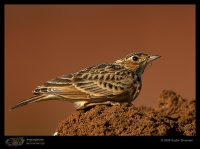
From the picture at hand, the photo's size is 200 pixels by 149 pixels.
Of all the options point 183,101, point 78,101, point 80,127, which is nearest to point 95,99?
point 78,101

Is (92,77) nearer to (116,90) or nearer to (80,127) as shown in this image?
(116,90)

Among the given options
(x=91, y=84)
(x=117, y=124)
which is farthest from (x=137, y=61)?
(x=117, y=124)

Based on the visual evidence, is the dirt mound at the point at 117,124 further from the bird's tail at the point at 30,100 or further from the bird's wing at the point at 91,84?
the bird's tail at the point at 30,100

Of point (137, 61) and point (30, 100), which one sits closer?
point (30, 100)

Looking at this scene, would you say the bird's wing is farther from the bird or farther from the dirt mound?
the dirt mound

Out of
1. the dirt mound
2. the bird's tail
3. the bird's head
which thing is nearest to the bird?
the bird's tail

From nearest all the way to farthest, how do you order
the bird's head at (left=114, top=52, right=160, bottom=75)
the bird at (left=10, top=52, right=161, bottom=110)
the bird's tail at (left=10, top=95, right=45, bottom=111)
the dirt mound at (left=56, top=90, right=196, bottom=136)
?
the dirt mound at (left=56, top=90, right=196, bottom=136) < the bird at (left=10, top=52, right=161, bottom=110) < the bird's tail at (left=10, top=95, right=45, bottom=111) < the bird's head at (left=114, top=52, right=160, bottom=75)

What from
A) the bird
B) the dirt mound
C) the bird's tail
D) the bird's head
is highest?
the bird's head

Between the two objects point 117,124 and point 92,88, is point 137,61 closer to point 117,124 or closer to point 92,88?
point 92,88
